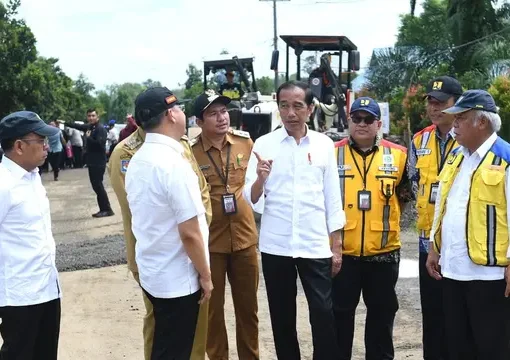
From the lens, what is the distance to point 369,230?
445 cm

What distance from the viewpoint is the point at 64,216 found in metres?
12.6

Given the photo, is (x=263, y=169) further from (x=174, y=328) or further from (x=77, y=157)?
(x=77, y=157)

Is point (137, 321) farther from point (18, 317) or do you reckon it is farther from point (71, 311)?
point (18, 317)

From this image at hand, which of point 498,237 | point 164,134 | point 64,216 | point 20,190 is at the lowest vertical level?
point 64,216

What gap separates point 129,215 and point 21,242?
0.77 m

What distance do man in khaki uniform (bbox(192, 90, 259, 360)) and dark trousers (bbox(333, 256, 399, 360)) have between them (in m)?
0.61

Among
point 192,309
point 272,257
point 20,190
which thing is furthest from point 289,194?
point 20,190

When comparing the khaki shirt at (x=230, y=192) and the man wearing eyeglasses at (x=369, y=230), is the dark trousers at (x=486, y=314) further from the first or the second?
the khaki shirt at (x=230, y=192)

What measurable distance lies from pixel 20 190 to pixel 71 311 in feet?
9.75

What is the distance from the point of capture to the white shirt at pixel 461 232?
368cm

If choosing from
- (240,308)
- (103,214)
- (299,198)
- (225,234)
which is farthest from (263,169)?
(103,214)

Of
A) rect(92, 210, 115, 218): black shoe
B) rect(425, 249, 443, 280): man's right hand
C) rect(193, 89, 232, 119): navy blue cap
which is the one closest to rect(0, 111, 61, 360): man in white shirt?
rect(193, 89, 232, 119): navy blue cap

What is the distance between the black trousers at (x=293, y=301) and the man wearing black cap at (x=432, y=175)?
2.55ft

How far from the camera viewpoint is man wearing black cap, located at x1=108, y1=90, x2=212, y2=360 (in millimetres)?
3781
